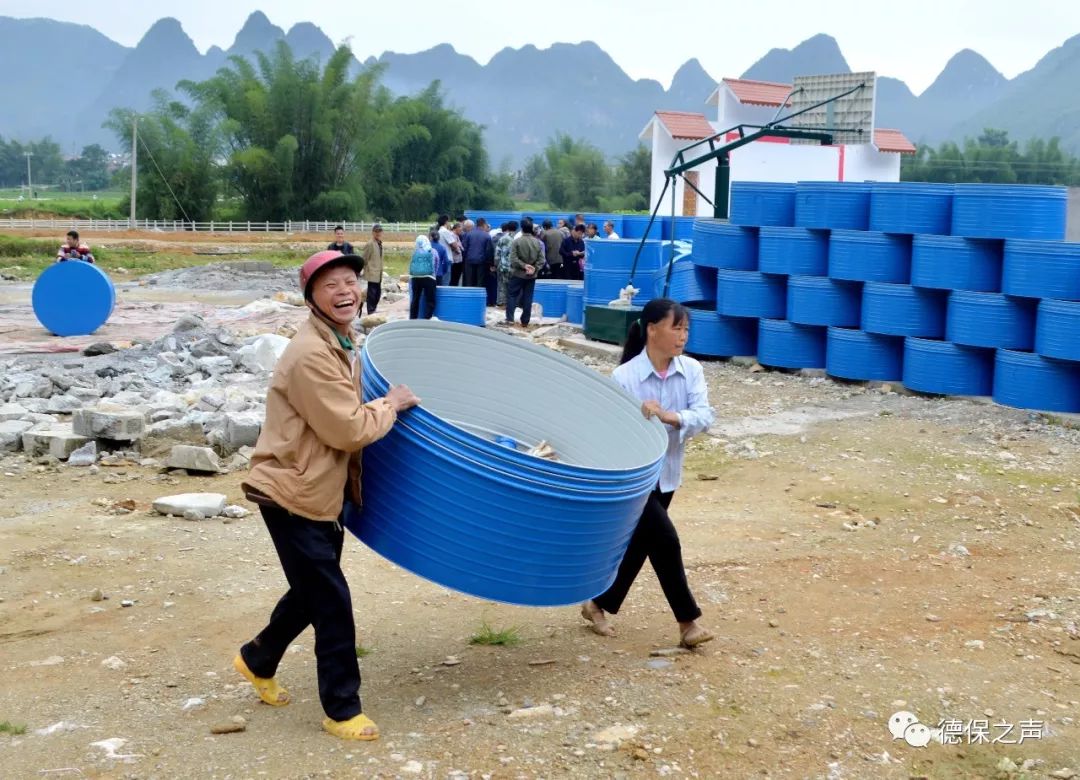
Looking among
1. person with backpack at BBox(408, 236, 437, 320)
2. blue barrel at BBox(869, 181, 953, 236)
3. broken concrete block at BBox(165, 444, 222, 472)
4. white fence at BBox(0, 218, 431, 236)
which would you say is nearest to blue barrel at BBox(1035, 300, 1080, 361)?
blue barrel at BBox(869, 181, 953, 236)

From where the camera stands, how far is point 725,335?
13336 millimetres

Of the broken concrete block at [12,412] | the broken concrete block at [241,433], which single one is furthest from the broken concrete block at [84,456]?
the broken concrete block at [12,412]

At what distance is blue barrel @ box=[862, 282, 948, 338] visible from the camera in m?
11.4

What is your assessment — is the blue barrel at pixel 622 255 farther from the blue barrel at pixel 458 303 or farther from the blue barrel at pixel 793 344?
the blue barrel at pixel 793 344

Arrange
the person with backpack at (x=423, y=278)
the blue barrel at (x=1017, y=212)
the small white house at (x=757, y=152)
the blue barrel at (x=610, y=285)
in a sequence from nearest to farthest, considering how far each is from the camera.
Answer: the blue barrel at (x=1017, y=212), the blue barrel at (x=610, y=285), the person with backpack at (x=423, y=278), the small white house at (x=757, y=152)

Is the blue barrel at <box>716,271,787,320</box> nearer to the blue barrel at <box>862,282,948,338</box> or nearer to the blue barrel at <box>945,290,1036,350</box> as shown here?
the blue barrel at <box>862,282,948,338</box>

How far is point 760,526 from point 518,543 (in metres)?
3.37

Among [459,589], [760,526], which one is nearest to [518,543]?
[459,589]

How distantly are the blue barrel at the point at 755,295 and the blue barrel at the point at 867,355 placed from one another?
1.04m

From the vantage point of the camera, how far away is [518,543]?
404cm

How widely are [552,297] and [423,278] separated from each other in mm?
2972

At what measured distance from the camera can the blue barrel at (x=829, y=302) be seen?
39.8 ft

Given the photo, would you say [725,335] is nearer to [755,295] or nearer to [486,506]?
[755,295]

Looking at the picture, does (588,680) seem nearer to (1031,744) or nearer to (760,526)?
(1031,744)
